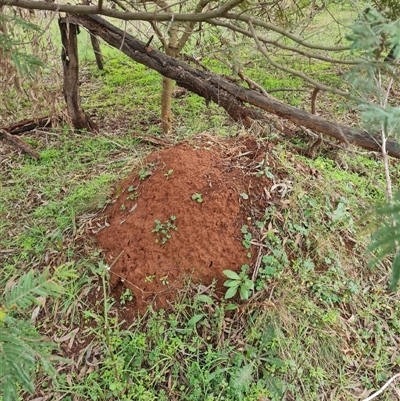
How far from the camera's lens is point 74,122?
4352 millimetres

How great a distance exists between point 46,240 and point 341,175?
2.40 m

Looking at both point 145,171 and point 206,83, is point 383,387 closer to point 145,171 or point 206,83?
point 145,171

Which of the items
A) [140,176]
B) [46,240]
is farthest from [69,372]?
[140,176]

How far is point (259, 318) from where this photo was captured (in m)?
2.31

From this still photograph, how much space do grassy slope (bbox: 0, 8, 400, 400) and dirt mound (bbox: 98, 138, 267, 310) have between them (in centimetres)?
14

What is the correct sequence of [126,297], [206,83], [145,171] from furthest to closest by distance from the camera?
[206,83], [145,171], [126,297]

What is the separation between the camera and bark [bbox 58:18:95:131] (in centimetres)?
402

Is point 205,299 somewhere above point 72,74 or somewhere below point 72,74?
below

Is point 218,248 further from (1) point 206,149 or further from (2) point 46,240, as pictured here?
(2) point 46,240

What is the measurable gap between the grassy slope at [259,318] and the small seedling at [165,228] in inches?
15.0

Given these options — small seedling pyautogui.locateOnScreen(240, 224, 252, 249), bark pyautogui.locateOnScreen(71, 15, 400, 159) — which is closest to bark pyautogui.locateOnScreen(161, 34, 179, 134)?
bark pyautogui.locateOnScreen(71, 15, 400, 159)

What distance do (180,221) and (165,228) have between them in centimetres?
10

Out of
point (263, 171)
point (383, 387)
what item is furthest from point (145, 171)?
point (383, 387)

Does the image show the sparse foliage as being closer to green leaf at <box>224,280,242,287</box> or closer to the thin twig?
green leaf at <box>224,280,242,287</box>
